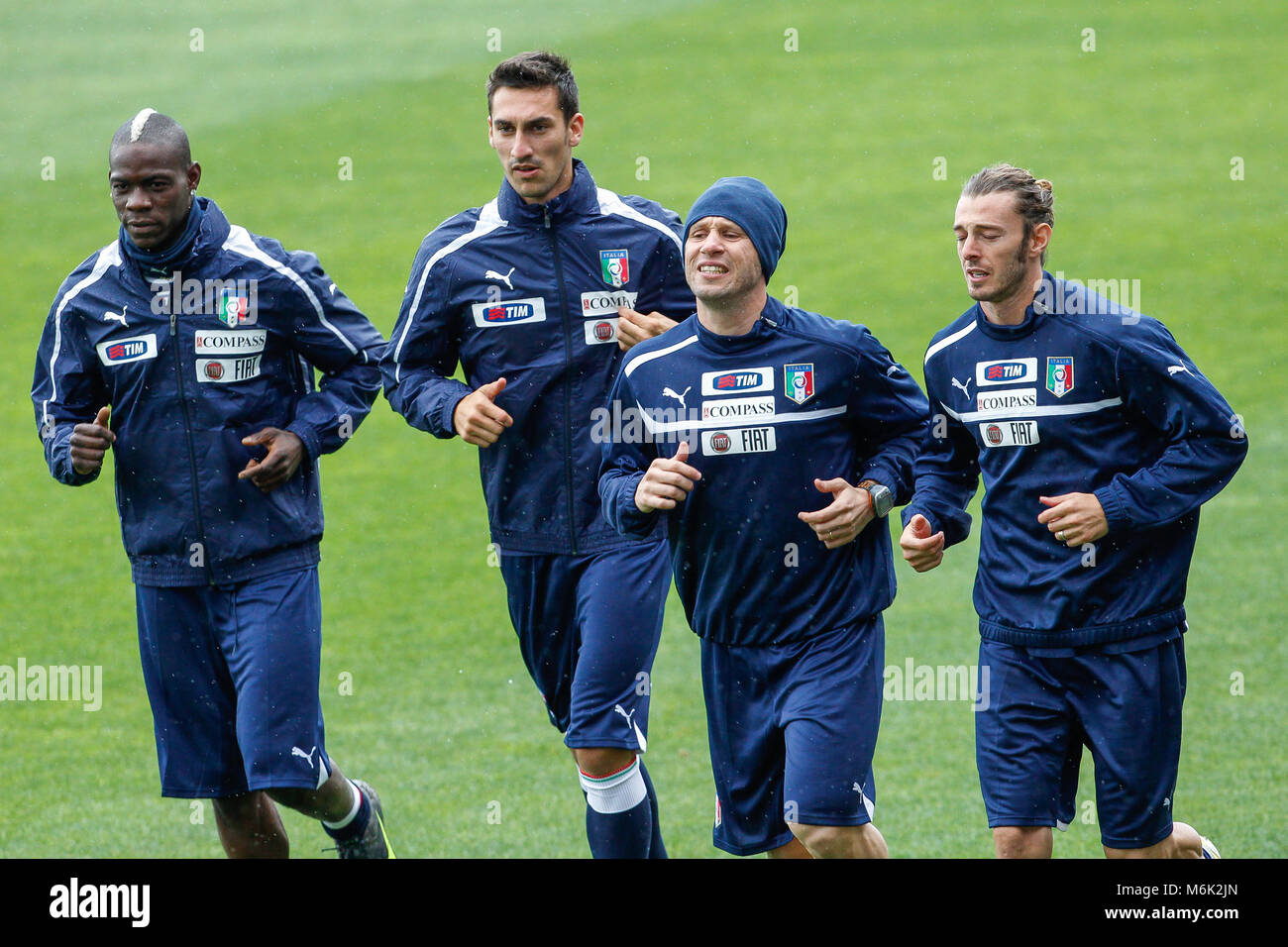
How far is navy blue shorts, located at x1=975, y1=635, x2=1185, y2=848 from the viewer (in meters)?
5.21

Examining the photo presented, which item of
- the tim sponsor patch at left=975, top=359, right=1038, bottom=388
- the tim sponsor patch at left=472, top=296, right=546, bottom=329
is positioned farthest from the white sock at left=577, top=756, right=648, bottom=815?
the tim sponsor patch at left=975, top=359, right=1038, bottom=388

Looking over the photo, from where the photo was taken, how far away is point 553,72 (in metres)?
6.08

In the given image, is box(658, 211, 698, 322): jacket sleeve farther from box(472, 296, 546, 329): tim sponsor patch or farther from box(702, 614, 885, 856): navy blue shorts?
box(702, 614, 885, 856): navy blue shorts

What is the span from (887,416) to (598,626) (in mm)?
1228

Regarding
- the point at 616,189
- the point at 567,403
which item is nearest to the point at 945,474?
the point at 567,403

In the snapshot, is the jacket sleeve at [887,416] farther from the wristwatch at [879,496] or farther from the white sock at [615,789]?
the white sock at [615,789]

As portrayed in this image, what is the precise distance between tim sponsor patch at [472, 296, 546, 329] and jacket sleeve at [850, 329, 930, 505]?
1210 mm

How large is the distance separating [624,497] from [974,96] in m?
19.6

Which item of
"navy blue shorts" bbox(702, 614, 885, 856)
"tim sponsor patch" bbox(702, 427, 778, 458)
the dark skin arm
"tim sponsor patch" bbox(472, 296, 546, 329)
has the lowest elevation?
"navy blue shorts" bbox(702, 614, 885, 856)

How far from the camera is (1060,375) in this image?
17.1 feet

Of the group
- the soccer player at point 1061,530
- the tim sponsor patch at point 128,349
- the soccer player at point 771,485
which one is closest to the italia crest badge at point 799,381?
the soccer player at point 771,485

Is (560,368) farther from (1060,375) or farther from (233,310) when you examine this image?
(1060,375)

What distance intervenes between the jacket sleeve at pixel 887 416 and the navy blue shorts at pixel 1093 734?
0.62 m

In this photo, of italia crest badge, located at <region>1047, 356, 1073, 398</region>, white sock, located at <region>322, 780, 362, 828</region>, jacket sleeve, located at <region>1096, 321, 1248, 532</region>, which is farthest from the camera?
white sock, located at <region>322, 780, 362, 828</region>
